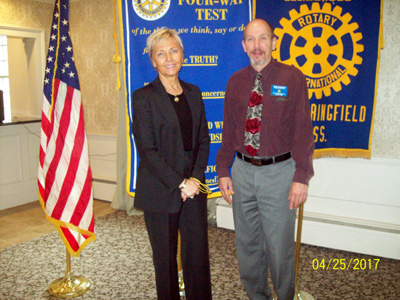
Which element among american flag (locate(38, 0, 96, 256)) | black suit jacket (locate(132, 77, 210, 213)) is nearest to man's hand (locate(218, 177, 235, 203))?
black suit jacket (locate(132, 77, 210, 213))

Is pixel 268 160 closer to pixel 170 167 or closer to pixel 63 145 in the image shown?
pixel 170 167

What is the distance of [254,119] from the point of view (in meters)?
1.90

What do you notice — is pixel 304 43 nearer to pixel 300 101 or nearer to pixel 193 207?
pixel 300 101

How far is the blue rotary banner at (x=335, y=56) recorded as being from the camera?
255 cm

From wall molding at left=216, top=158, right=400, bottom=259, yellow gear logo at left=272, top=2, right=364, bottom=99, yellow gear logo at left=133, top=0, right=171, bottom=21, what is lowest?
wall molding at left=216, top=158, right=400, bottom=259

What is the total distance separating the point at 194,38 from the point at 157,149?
0.97 meters

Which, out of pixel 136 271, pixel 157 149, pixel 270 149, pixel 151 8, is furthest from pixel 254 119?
pixel 136 271

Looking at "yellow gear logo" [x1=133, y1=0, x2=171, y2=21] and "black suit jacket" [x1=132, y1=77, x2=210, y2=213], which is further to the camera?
"yellow gear logo" [x1=133, y1=0, x2=171, y2=21]

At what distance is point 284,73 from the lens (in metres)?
1.87

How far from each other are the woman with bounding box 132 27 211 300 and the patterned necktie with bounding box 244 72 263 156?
24 centimetres

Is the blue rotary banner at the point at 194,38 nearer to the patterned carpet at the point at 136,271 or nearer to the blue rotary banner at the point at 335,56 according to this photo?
the blue rotary banner at the point at 335,56

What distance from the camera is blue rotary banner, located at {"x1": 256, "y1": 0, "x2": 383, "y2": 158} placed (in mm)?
2547
